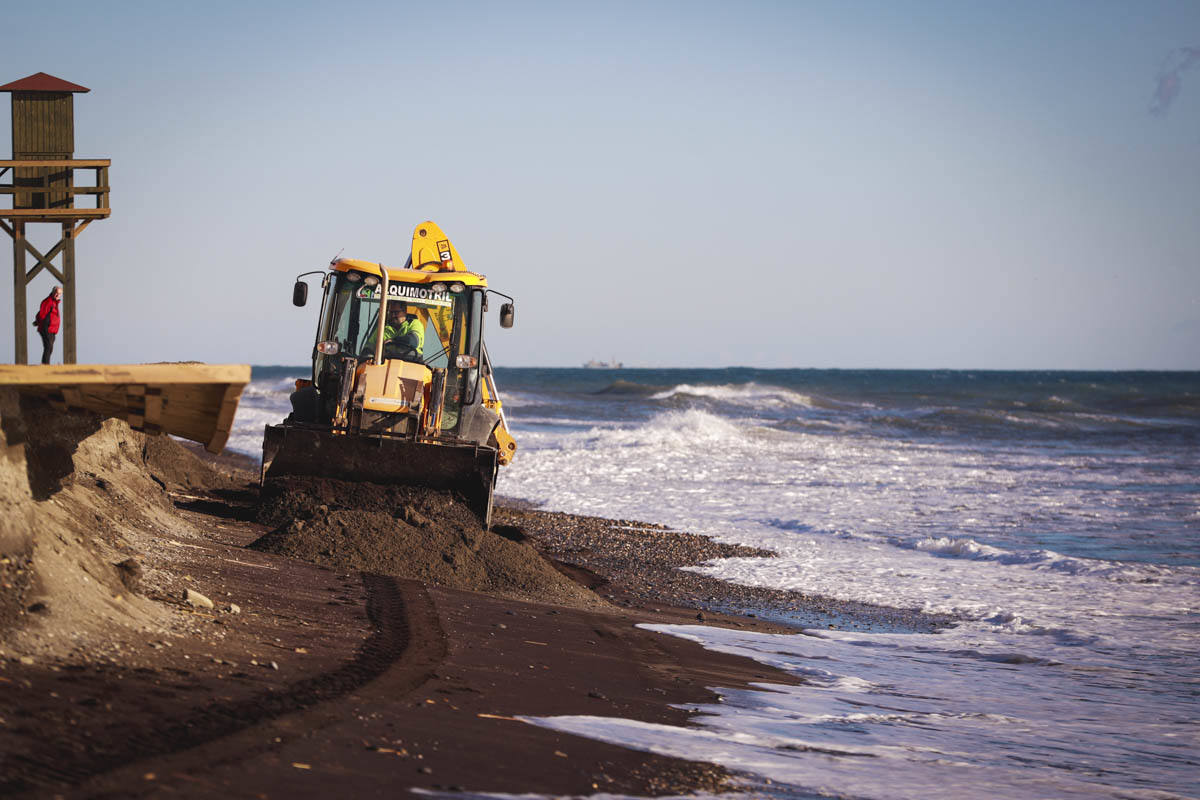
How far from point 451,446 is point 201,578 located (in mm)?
3618

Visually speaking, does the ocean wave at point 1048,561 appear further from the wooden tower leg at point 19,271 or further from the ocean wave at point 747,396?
the ocean wave at point 747,396

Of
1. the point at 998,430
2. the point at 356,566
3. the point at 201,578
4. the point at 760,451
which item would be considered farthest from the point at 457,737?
the point at 998,430

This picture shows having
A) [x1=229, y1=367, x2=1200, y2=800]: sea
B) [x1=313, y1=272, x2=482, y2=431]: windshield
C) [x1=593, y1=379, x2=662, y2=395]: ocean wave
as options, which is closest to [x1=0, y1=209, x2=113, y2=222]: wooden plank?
[x1=313, y1=272, x2=482, y2=431]: windshield

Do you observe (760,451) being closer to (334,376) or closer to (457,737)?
(334,376)

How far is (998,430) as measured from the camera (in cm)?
4047

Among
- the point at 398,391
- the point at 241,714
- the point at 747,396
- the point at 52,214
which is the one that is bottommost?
the point at 241,714

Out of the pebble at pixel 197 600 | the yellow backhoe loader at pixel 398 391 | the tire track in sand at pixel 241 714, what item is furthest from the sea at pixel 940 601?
the yellow backhoe loader at pixel 398 391

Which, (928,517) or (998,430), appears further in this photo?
(998,430)

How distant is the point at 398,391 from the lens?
34.0 ft

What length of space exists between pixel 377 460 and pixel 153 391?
5165mm

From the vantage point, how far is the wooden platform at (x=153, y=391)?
4703mm

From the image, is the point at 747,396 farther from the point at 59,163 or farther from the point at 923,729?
the point at 923,729

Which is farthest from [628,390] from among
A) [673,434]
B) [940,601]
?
[940,601]

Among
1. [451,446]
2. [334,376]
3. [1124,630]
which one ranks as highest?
[334,376]
